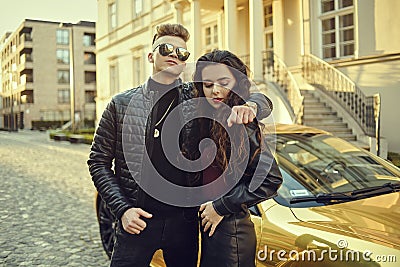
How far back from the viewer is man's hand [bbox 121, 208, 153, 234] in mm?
2201

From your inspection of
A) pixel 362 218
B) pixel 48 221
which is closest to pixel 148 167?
pixel 362 218

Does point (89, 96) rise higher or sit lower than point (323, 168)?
higher

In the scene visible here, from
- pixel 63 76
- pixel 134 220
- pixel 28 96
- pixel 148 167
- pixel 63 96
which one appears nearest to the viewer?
pixel 134 220

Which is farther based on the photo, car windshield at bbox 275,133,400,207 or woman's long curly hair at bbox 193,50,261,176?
car windshield at bbox 275,133,400,207

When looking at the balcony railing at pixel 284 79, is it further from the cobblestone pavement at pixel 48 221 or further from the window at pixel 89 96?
the window at pixel 89 96

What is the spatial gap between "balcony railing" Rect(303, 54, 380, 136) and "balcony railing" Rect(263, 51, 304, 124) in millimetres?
899

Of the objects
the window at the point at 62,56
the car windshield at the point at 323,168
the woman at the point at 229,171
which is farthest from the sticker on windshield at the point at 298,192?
the window at the point at 62,56

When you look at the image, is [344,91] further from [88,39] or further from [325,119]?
[88,39]

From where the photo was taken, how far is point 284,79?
13.0 metres

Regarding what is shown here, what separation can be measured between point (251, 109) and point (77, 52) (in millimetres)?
65145

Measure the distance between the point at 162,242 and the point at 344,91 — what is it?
10.6 metres

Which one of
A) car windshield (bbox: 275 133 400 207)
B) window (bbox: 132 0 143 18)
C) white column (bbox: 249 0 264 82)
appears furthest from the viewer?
window (bbox: 132 0 143 18)

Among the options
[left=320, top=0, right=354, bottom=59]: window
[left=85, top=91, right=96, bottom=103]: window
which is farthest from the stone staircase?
[left=85, top=91, right=96, bottom=103]: window

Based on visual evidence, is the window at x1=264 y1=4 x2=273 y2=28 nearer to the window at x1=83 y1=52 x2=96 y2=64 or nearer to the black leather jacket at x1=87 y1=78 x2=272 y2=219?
the black leather jacket at x1=87 y1=78 x2=272 y2=219
